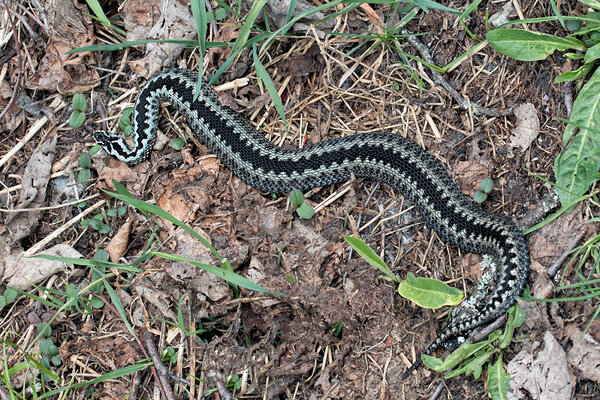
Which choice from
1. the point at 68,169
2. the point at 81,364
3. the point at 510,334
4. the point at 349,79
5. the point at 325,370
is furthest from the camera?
the point at 68,169

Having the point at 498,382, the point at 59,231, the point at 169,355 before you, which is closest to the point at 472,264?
the point at 498,382

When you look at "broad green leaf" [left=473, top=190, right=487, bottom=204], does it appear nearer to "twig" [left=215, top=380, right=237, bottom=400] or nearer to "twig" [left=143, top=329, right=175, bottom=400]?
"twig" [left=215, top=380, right=237, bottom=400]

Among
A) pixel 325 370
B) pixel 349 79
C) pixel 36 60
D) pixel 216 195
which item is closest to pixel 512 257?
pixel 325 370

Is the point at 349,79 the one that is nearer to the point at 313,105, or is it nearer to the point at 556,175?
the point at 313,105

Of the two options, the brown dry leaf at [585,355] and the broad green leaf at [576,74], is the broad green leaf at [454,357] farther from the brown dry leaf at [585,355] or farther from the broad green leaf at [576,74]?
the broad green leaf at [576,74]

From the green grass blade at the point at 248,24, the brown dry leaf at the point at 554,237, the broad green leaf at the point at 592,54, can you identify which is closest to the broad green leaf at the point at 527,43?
the broad green leaf at the point at 592,54
